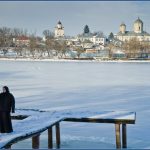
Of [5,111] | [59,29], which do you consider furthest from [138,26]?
[5,111]

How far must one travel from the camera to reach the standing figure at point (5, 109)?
32.0 ft

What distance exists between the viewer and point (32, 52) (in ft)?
358

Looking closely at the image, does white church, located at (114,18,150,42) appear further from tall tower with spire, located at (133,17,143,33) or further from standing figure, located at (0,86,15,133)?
standing figure, located at (0,86,15,133)

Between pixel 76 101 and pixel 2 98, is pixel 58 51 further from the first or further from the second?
pixel 2 98

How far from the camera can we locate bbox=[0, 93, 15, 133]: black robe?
9.77 metres

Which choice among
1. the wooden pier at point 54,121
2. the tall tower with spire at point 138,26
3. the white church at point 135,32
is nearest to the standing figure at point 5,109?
the wooden pier at point 54,121

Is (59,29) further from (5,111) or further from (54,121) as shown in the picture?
(5,111)

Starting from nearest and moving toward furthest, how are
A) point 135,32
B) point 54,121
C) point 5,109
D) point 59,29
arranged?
point 5,109
point 54,121
point 135,32
point 59,29

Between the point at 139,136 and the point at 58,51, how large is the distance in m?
100

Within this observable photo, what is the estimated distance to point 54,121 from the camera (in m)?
11.0

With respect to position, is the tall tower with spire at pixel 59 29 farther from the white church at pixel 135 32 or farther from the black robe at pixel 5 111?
the black robe at pixel 5 111

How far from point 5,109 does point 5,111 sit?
0.17 feet

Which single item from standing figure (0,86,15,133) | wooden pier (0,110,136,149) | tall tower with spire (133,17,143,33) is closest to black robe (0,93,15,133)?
standing figure (0,86,15,133)

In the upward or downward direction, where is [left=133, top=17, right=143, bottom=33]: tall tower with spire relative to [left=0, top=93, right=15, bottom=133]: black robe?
upward
